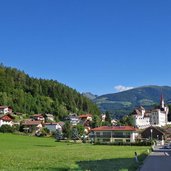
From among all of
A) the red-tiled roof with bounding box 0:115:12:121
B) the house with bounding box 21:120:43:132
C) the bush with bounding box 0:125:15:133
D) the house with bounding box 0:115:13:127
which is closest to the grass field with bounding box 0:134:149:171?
the bush with bounding box 0:125:15:133

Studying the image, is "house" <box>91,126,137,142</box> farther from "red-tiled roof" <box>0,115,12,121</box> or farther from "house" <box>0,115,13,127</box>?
"red-tiled roof" <box>0,115,12,121</box>

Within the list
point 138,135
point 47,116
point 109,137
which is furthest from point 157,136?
point 47,116

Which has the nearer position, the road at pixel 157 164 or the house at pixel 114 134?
the road at pixel 157 164

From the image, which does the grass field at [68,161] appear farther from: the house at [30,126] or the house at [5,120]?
the house at [5,120]

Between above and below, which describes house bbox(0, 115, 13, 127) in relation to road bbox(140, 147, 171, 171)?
above

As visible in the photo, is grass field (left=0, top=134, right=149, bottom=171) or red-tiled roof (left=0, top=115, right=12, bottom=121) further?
red-tiled roof (left=0, top=115, right=12, bottom=121)

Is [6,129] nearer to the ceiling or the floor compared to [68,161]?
nearer to the ceiling

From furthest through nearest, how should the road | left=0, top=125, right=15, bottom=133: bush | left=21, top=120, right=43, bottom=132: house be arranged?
1. left=21, top=120, right=43, bottom=132: house
2. left=0, top=125, right=15, bottom=133: bush
3. the road

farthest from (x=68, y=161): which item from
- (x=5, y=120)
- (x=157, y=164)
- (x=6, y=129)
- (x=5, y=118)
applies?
(x=5, y=120)

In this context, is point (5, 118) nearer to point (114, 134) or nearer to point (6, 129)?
point (6, 129)

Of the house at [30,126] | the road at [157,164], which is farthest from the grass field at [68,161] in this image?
the house at [30,126]

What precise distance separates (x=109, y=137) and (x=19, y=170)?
114 m

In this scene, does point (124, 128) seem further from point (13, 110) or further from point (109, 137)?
point (13, 110)

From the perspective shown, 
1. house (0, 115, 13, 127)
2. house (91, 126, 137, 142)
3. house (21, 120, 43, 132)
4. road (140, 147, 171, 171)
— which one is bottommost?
road (140, 147, 171, 171)
